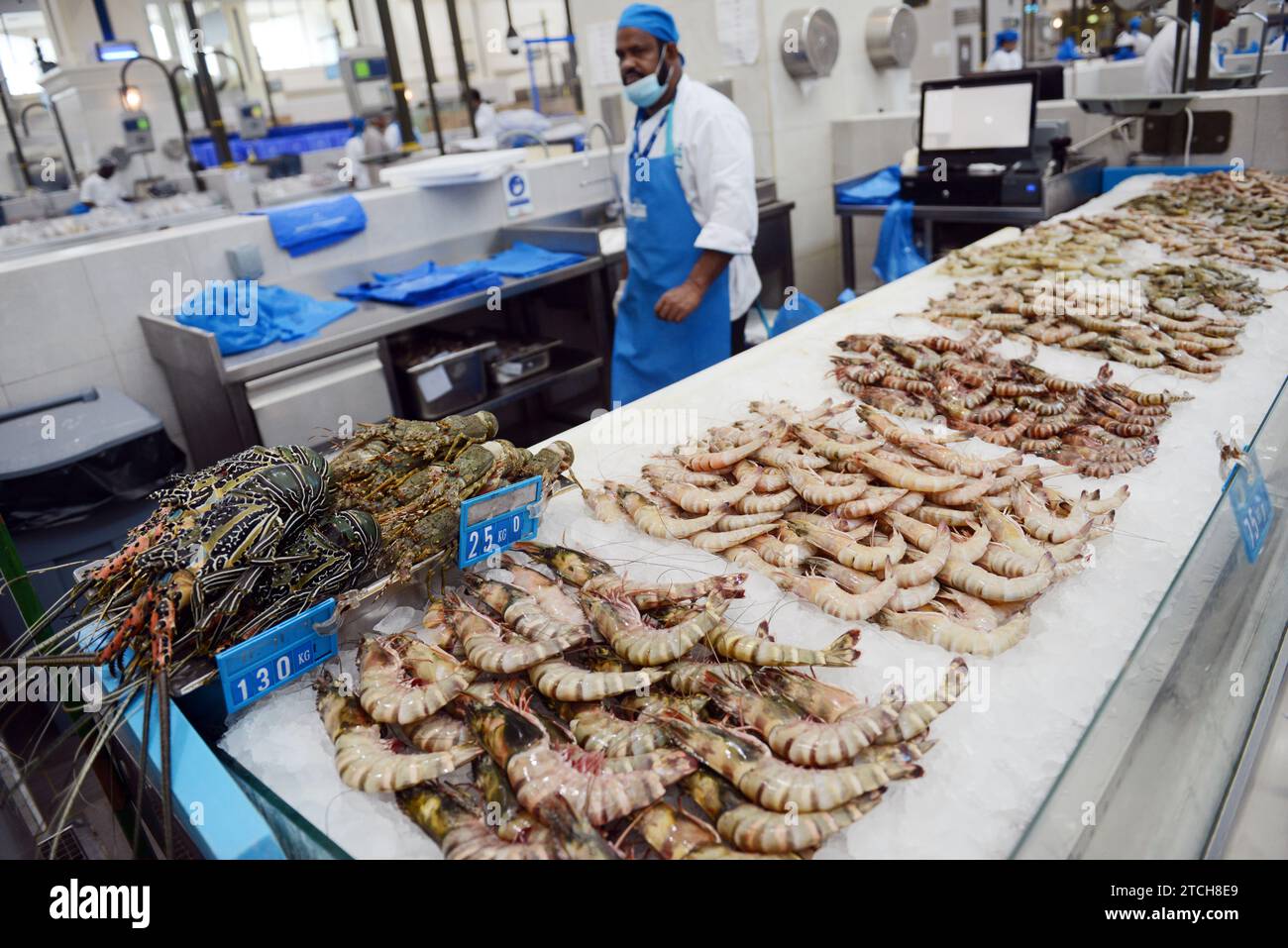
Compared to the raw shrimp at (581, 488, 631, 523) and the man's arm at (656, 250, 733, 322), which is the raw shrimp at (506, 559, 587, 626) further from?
the man's arm at (656, 250, 733, 322)

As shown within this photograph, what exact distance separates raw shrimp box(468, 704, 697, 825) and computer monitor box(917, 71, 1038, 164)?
15.3 ft

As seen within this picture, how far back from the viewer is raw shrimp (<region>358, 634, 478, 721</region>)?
1.31 metres

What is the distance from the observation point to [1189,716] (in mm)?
1353

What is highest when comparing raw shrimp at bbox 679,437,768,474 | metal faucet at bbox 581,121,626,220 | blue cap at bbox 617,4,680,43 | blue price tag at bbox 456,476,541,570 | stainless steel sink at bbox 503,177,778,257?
blue cap at bbox 617,4,680,43

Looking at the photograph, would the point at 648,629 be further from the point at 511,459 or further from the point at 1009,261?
the point at 1009,261

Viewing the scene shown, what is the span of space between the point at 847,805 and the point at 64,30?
1737 cm

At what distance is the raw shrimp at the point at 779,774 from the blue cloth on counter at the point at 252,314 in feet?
9.76

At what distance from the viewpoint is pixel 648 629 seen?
1428 mm

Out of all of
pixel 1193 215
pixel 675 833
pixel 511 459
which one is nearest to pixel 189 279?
pixel 511 459

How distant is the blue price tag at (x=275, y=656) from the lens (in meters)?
1.31

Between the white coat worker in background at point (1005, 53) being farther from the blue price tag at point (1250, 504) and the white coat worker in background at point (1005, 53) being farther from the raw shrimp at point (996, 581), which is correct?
the raw shrimp at point (996, 581)

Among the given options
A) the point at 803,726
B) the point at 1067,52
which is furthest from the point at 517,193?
the point at 1067,52

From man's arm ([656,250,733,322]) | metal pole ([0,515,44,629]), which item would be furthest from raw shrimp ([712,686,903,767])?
man's arm ([656,250,733,322])

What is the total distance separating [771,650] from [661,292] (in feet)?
9.00
